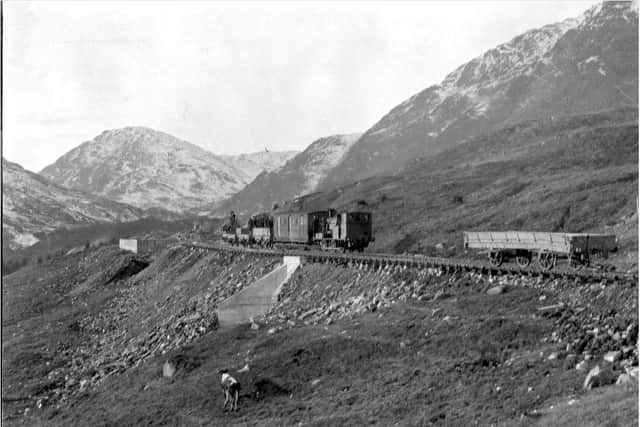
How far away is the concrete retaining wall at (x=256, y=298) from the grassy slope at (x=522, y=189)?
28397mm

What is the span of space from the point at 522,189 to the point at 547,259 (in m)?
71.8

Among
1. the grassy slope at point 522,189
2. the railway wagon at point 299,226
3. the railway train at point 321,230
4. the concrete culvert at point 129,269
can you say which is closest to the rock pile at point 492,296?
the railway train at point 321,230

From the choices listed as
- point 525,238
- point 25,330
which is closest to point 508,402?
point 525,238

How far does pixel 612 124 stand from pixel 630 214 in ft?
281

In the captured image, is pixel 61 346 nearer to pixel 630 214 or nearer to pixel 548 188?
pixel 630 214

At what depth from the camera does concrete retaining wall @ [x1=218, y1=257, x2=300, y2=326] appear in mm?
45156

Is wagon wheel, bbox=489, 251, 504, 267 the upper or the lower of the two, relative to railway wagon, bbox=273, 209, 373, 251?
lower

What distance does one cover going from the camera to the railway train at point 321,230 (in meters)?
62.4

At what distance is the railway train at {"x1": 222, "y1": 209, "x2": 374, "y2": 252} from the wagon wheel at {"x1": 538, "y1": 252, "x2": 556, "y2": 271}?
2602 cm

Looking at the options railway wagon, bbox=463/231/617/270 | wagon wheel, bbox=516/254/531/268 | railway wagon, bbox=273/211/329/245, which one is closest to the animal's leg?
railway wagon, bbox=463/231/617/270

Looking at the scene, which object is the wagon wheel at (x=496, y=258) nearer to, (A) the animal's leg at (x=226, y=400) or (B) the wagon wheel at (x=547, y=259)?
(B) the wagon wheel at (x=547, y=259)

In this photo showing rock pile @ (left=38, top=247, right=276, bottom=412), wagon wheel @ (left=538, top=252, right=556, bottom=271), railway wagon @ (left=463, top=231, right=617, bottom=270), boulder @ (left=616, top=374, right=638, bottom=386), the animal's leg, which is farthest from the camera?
rock pile @ (left=38, top=247, right=276, bottom=412)

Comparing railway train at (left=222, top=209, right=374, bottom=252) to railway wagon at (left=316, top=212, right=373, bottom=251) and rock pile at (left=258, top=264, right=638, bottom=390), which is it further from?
rock pile at (left=258, top=264, right=638, bottom=390)

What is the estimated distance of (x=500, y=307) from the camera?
3117cm
